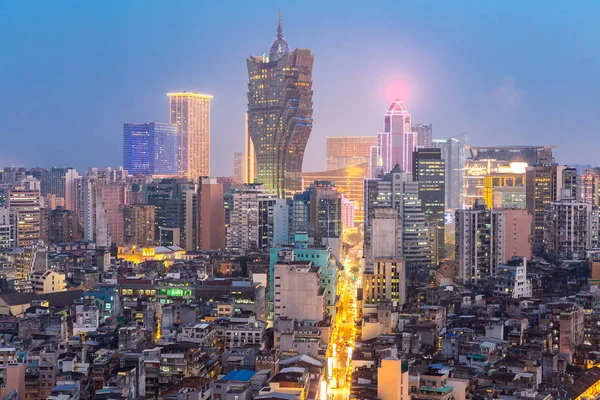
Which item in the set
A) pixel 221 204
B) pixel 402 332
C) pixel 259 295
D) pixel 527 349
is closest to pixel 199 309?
pixel 259 295

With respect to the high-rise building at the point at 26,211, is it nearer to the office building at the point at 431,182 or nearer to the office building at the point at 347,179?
the office building at the point at 431,182

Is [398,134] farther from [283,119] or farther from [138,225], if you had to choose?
[138,225]

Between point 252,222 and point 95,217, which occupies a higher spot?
point 95,217

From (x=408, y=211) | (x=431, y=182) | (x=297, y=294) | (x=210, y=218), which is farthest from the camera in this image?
(x=210, y=218)

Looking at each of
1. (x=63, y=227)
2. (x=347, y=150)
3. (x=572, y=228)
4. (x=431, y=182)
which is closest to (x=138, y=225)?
(x=63, y=227)

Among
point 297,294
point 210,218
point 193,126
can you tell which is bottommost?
point 297,294

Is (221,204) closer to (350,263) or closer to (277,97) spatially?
(350,263)
